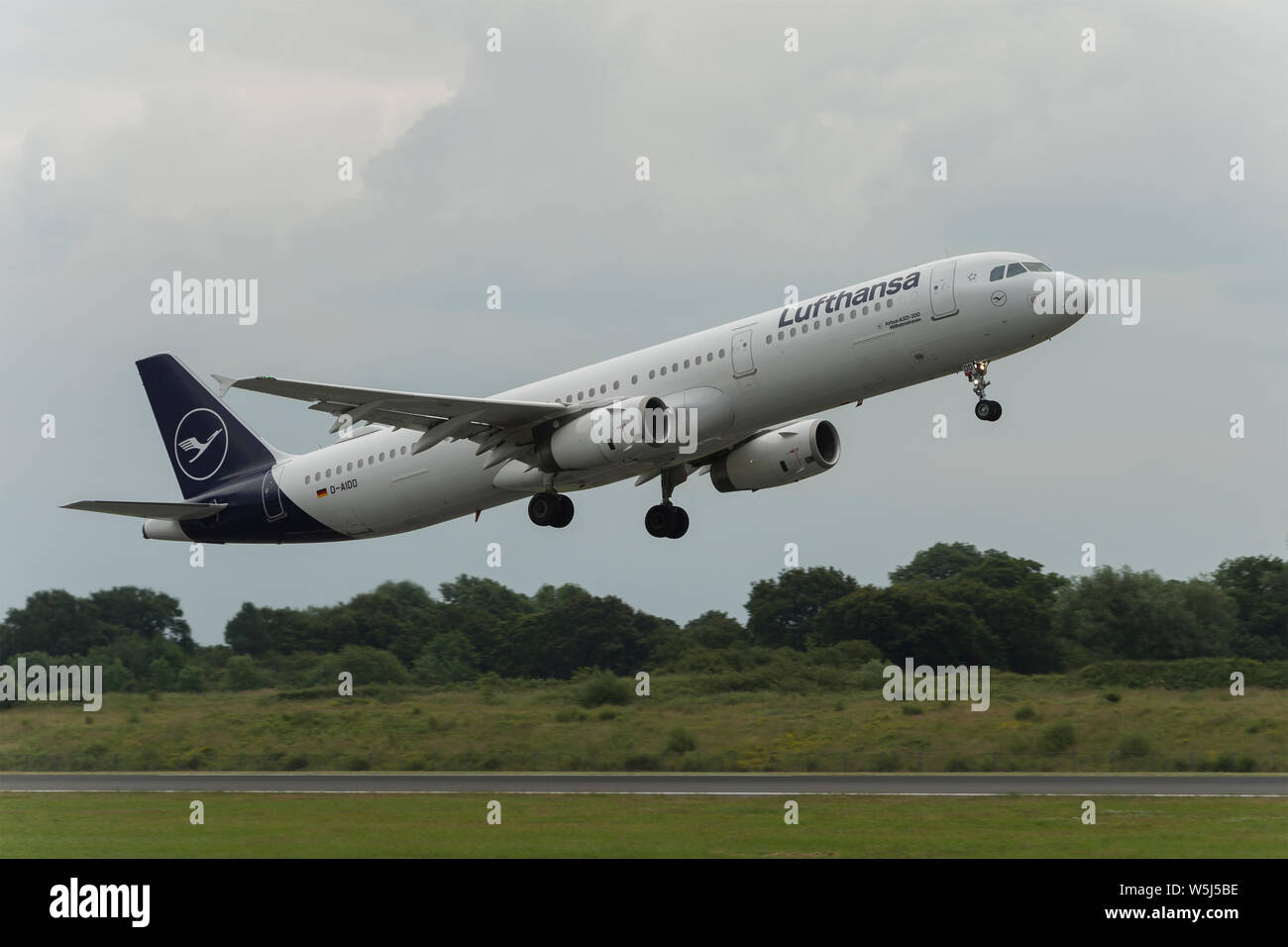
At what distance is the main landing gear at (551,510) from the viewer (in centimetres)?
4316

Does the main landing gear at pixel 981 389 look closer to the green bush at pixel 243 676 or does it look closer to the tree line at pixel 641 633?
the tree line at pixel 641 633

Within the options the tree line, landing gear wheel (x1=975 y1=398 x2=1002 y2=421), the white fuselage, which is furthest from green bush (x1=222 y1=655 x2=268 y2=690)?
landing gear wheel (x1=975 y1=398 x2=1002 y2=421)

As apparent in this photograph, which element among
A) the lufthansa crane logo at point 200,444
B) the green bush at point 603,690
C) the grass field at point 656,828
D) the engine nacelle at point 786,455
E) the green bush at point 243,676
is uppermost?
the lufthansa crane logo at point 200,444

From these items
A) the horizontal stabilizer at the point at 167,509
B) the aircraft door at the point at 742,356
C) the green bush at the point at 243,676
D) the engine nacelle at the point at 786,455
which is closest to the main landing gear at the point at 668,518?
the engine nacelle at the point at 786,455

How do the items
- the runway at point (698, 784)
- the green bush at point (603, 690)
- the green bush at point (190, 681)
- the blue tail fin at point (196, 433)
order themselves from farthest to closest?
the green bush at point (190, 681) < the green bush at point (603, 690) < the blue tail fin at point (196, 433) < the runway at point (698, 784)

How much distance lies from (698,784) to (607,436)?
875 centimetres

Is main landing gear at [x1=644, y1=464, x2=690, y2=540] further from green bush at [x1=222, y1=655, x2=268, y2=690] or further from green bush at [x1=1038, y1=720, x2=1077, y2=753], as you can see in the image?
green bush at [x1=222, y1=655, x2=268, y2=690]

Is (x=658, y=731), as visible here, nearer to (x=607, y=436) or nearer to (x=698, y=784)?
(x=698, y=784)

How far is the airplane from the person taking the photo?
36.7 metres

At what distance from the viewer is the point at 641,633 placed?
7256 cm

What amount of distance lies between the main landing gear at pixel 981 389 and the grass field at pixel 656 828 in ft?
27.3

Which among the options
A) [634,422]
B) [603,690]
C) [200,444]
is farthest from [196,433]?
[634,422]

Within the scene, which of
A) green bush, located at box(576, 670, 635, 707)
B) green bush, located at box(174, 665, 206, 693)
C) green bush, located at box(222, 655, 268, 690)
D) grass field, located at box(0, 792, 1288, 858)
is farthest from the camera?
green bush, located at box(222, 655, 268, 690)
